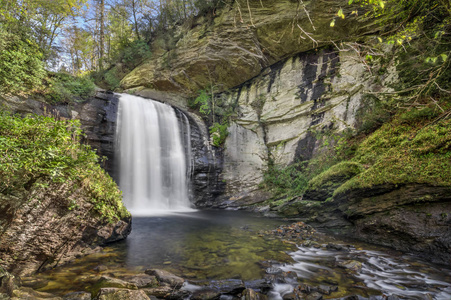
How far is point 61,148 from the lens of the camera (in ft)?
11.9

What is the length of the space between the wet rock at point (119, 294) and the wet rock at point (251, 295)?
1218 millimetres

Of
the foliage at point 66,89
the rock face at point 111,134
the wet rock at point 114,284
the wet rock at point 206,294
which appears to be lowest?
the wet rock at point 206,294

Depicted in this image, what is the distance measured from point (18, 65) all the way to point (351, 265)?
1275 cm

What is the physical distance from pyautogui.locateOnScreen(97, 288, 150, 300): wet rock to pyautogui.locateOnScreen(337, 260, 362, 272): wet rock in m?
3.24

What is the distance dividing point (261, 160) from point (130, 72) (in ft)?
40.4

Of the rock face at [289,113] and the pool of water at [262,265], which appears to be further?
the rock face at [289,113]

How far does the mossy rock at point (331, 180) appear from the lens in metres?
6.54

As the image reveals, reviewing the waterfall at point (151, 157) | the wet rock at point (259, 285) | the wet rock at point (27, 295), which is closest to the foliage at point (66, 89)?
the waterfall at point (151, 157)

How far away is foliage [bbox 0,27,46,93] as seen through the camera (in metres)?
7.91

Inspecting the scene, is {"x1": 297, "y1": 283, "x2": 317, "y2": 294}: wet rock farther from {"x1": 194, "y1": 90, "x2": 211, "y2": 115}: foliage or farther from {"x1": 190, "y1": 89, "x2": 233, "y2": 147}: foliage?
{"x1": 194, "y1": 90, "x2": 211, "y2": 115}: foliage

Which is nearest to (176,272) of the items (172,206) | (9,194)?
(9,194)

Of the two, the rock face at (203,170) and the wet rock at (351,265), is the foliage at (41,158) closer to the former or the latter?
the wet rock at (351,265)

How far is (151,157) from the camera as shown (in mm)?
11820

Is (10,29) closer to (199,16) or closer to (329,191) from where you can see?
(199,16)
